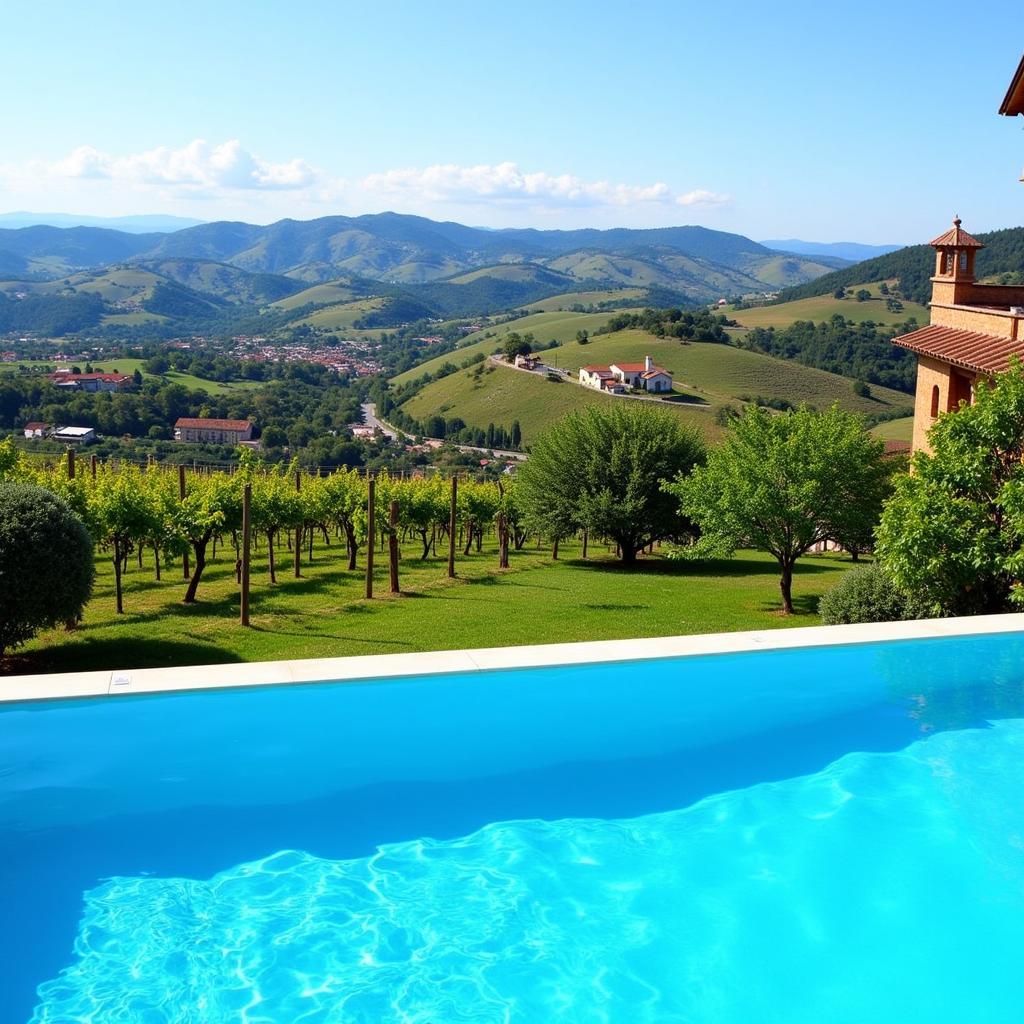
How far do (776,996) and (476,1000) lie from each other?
4.58ft

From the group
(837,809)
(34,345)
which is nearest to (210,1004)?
(837,809)

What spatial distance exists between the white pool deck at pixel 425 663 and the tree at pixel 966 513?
239 cm

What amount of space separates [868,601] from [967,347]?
6.82 m

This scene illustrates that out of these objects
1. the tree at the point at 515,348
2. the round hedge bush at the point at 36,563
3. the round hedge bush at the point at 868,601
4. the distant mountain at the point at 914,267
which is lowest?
the round hedge bush at the point at 868,601

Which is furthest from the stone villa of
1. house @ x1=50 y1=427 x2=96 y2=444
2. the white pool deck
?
house @ x1=50 y1=427 x2=96 y2=444

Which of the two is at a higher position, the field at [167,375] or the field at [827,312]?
the field at [827,312]

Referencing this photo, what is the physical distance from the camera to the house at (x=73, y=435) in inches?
2936

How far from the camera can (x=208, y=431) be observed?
9275 centimetres

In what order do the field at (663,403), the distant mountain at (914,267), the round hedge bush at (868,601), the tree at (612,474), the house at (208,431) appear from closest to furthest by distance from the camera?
the round hedge bush at (868,601)
the tree at (612,474)
the house at (208,431)
the field at (663,403)
the distant mountain at (914,267)

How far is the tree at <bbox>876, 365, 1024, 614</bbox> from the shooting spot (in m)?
10.9

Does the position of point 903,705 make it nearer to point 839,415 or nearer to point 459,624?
point 459,624

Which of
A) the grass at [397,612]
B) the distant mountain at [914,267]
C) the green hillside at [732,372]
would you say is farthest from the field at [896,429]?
the grass at [397,612]

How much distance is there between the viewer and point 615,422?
28.2m

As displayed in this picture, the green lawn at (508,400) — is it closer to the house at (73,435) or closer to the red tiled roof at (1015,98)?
the house at (73,435)
